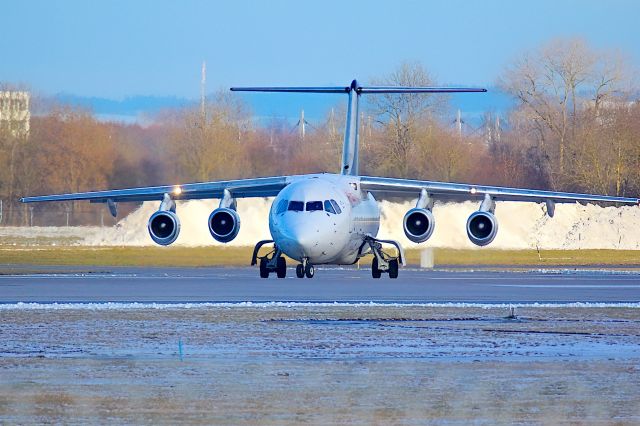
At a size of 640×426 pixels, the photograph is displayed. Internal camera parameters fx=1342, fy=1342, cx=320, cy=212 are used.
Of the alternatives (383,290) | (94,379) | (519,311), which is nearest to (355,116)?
(383,290)

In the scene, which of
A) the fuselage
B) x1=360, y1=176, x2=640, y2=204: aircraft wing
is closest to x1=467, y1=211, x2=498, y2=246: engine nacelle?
x1=360, y1=176, x2=640, y2=204: aircraft wing

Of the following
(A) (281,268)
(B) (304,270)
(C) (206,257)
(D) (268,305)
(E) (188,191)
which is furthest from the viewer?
(C) (206,257)

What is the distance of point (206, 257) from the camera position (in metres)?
41.8

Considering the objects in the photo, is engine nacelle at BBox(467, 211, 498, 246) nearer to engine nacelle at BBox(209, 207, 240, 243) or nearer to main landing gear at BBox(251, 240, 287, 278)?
main landing gear at BBox(251, 240, 287, 278)

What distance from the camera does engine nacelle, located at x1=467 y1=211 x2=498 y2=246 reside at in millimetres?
33500

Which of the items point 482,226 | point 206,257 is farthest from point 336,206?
point 206,257

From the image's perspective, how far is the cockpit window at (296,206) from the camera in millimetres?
30844

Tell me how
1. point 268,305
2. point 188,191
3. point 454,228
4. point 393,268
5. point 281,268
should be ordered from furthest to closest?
1. point 454,228
2. point 188,191
3. point 393,268
4. point 281,268
5. point 268,305

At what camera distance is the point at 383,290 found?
26.7 metres

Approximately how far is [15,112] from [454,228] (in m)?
24.9

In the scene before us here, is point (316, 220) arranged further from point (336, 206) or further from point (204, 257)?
point (204, 257)

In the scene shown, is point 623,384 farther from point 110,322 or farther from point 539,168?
point 539,168

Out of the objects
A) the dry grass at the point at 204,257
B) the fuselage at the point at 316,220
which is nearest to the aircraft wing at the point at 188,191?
the fuselage at the point at 316,220

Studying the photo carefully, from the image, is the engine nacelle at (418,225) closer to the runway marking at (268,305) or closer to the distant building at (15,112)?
the runway marking at (268,305)
